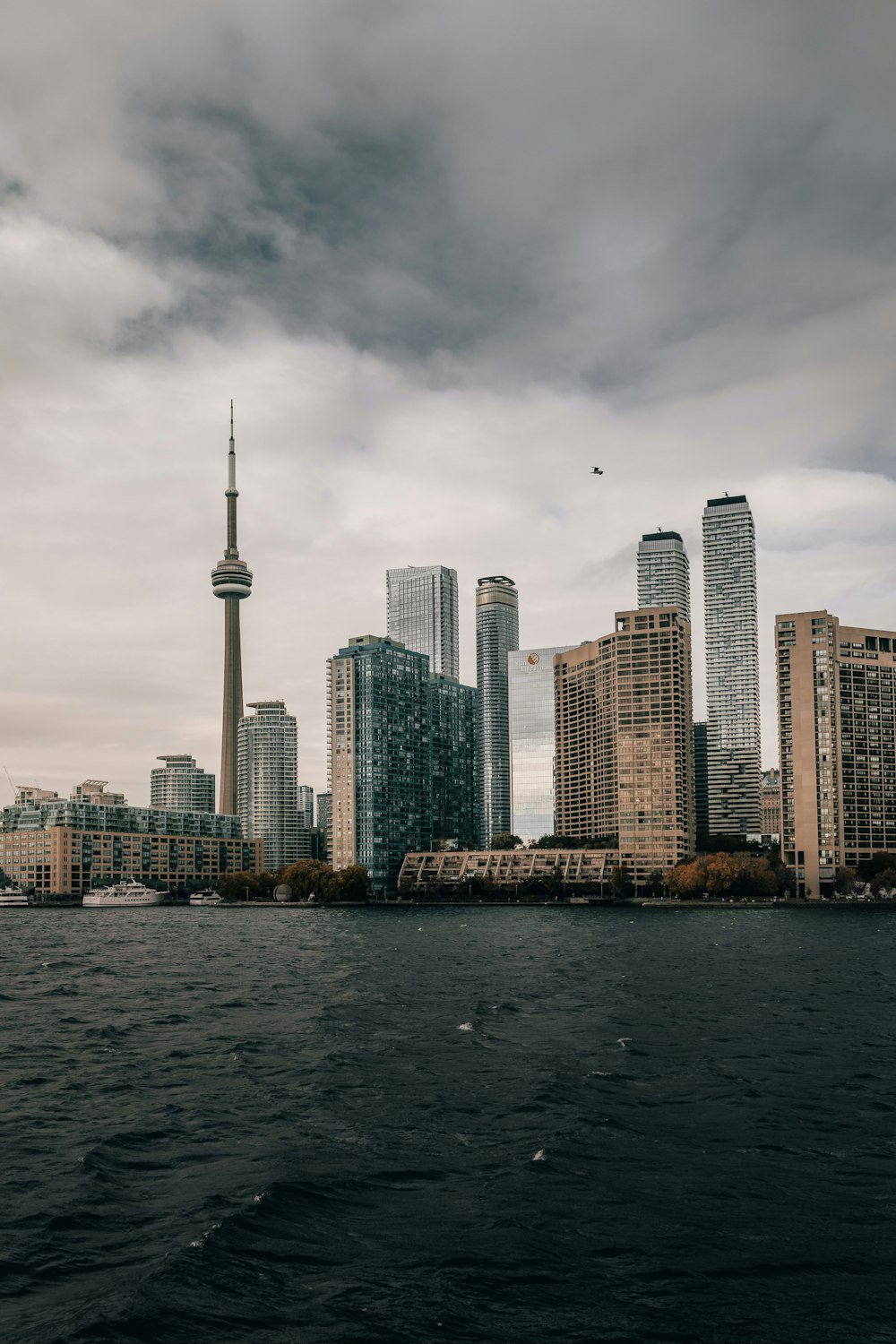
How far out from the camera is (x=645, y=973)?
11550 centimetres

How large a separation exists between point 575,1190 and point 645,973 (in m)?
78.7

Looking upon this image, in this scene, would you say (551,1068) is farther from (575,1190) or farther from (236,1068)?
(575,1190)

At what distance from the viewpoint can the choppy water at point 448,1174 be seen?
29578mm

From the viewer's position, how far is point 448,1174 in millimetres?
41031

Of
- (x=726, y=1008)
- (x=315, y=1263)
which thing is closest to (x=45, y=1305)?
(x=315, y=1263)

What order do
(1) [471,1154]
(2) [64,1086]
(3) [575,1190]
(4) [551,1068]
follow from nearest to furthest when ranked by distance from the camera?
(3) [575,1190], (1) [471,1154], (2) [64,1086], (4) [551,1068]

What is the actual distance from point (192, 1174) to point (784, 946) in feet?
455

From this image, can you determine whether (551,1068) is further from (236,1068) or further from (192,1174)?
(192,1174)

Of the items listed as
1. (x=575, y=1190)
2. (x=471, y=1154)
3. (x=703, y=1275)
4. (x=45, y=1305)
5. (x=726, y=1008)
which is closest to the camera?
(x=45, y=1305)

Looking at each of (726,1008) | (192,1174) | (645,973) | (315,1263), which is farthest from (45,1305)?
(645,973)

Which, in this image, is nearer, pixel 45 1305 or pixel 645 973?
pixel 45 1305

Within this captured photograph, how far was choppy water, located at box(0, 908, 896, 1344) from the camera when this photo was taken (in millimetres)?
29578

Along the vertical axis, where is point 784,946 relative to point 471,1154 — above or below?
below

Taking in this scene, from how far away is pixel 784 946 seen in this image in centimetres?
16425
